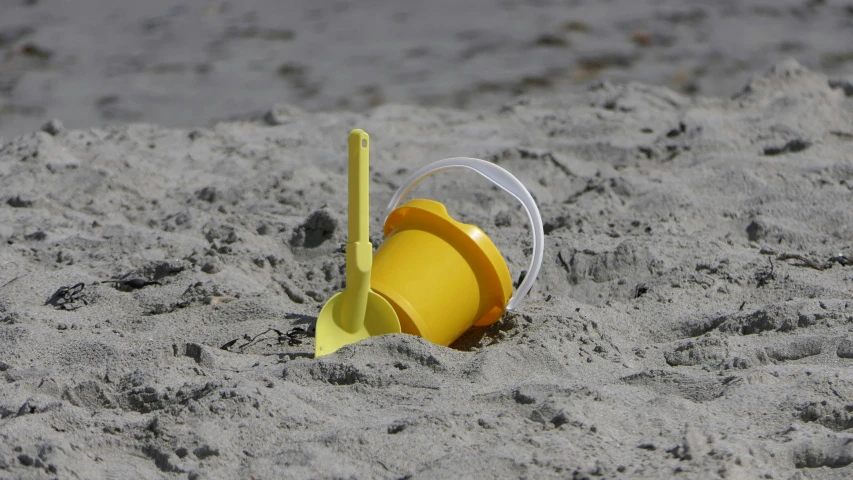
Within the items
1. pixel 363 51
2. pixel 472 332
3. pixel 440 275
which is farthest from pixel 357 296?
pixel 363 51

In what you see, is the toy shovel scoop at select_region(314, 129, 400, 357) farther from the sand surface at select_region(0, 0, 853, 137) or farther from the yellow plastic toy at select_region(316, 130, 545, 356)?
the sand surface at select_region(0, 0, 853, 137)

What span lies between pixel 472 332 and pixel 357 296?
0.38m

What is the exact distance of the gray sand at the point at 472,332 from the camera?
1552 mm

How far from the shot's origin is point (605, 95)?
3.91 metres

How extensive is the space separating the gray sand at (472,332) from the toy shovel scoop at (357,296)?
72 mm

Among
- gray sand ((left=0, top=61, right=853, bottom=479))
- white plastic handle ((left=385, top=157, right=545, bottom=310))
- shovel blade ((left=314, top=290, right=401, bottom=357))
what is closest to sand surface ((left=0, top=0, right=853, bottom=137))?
gray sand ((left=0, top=61, right=853, bottom=479))

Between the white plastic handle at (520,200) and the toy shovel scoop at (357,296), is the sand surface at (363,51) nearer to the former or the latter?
the white plastic handle at (520,200)

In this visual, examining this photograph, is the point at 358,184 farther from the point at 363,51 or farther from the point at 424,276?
the point at 363,51

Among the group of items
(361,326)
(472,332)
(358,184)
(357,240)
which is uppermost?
(358,184)

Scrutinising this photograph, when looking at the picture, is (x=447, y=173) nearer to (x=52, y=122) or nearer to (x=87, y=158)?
(x=87, y=158)

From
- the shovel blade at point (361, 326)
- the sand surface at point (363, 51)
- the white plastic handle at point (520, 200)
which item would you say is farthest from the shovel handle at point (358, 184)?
the sand surface at point (363, 51)

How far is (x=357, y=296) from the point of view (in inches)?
77.9

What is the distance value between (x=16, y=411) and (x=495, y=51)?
376 centimetres

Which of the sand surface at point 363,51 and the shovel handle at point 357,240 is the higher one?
the shovel handle at point 357,240
